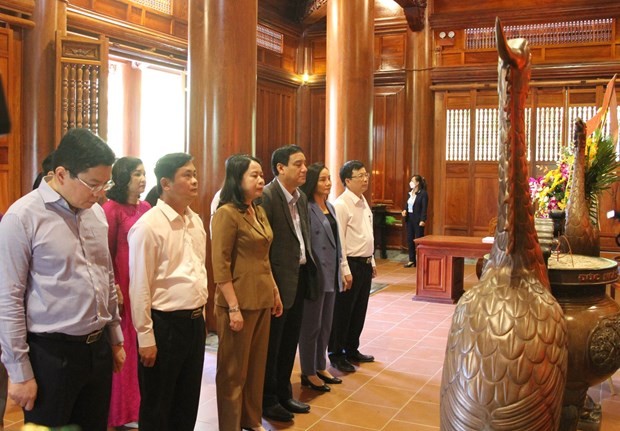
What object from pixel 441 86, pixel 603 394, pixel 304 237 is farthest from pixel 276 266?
pixel 441 86

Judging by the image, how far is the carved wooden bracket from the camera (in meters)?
10.1

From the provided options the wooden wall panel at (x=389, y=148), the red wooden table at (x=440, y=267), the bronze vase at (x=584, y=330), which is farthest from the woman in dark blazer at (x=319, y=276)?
the wooden wall panel at (x=389, y=148)

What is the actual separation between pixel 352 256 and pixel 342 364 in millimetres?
784

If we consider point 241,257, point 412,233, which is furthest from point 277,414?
point 412,233

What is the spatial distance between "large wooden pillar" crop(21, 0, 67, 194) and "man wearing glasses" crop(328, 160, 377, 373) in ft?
9.80

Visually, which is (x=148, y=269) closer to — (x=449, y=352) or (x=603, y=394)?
(x=449, y=352)

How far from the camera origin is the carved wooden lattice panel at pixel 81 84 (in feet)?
19.4

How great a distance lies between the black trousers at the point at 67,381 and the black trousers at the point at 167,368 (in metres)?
0.47

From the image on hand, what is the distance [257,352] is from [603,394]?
2450 mm

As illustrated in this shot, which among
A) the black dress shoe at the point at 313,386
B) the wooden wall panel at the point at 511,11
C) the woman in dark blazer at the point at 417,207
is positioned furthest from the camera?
the wooden wall panel at the point at 511,11

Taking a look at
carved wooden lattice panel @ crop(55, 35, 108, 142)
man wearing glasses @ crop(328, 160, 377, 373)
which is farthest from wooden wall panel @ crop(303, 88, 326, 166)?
man wearing glasses @ crop(328, 160, 377, 373)

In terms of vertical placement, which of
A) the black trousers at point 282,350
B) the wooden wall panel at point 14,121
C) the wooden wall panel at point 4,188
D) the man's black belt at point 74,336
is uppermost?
the wooden wall panel at point 14,121

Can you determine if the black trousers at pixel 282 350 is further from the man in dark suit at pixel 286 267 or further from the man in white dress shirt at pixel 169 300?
the man in white dress shirt at pixel 169 300

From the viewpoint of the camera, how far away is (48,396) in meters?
2.05
